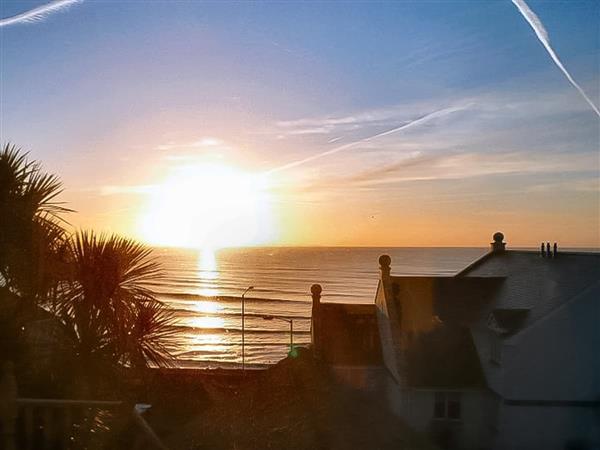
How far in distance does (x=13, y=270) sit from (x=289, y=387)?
18.9 m

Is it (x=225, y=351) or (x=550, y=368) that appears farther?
(x=225, y=351)

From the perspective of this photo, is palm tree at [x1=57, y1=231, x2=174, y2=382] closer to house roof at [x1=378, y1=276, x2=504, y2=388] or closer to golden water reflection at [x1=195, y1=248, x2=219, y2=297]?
house roof at [x1=378, y1=276, x2=504, y2=388]

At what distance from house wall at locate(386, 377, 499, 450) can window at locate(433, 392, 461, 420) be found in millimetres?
126

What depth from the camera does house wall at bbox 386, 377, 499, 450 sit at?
1902 centimetres

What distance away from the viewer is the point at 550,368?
59.4ft

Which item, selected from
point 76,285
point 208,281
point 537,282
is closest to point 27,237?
point 76,285

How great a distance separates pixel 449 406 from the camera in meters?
19.4

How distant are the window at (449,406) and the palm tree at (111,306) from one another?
44.3 feet

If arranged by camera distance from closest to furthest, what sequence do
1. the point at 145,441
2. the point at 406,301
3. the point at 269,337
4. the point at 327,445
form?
the point at 145,441 < the point at 327,445 < the point at 406,301 < the point at 269,337

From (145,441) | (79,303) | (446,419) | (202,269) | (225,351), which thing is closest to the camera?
(145,441)

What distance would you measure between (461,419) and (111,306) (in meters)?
15.2

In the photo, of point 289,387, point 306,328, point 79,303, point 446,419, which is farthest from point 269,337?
point 79,303

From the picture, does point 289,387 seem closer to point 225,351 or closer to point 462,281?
point 462,281

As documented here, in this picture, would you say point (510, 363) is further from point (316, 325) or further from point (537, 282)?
point (316, 325)
